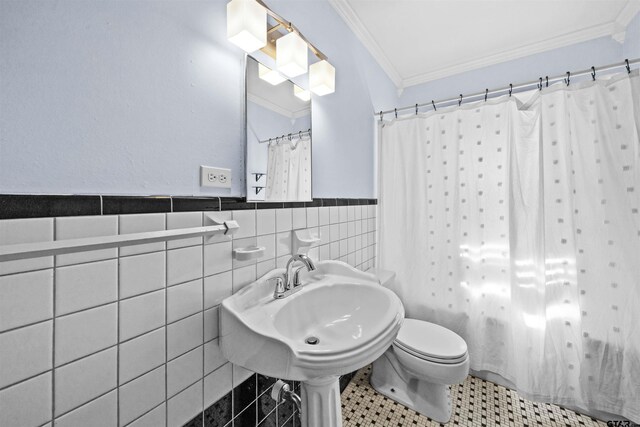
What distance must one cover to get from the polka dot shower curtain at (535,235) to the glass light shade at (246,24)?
1286mm

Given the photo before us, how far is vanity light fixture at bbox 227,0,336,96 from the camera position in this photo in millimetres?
834

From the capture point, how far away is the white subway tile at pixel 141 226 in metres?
0.60

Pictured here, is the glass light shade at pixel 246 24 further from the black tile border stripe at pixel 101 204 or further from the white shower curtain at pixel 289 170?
the black tile border stripe at pixel 101 204

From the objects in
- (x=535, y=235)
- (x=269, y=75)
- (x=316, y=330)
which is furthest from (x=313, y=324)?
(x=535, y=235)

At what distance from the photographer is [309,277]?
3.71 ft

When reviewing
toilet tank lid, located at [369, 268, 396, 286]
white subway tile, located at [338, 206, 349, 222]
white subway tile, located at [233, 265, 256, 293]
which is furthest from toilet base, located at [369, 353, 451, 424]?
white subway tile, located at [233, 265, 256, 293]

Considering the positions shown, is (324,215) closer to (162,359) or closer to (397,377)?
(162,359)

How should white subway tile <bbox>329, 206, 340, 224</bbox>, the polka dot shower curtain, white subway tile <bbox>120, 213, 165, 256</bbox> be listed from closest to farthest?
1. white subway tile <bbox>120, 213, 165, 256</bbox>
2. the polka dot shower curtain
3. white subway tile <bbox>329, 206, 340, 224</bbox>

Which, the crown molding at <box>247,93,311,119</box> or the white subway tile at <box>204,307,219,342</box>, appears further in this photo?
the crown molding at <box>247,93,311,119</box>

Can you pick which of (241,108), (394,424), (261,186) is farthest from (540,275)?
(241,108)

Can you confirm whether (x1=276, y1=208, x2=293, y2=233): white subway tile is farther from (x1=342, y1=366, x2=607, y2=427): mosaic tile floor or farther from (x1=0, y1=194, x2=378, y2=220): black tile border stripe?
(x1=342, y1=366, x2=607, y2=427): mosaic tile floor

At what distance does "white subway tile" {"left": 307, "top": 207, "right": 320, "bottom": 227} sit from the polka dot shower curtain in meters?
0.86

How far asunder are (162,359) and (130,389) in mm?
83

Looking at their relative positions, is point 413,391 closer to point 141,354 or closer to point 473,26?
point 141,354
